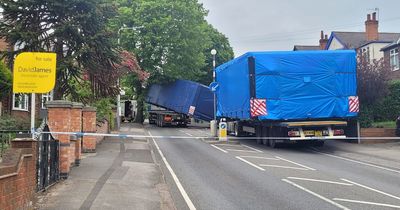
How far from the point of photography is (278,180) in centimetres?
1247

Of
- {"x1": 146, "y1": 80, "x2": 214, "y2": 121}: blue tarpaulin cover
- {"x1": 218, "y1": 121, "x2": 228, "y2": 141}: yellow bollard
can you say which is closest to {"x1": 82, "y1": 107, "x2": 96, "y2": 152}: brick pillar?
{"x1": 218, "y1": 121, "x2": 228, "y2": 141}: yellow bollard

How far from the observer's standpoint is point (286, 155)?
61.6 feet

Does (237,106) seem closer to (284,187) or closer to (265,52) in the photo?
(265,52)

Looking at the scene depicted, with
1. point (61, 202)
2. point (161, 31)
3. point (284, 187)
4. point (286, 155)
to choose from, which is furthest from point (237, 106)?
point (161, 31)

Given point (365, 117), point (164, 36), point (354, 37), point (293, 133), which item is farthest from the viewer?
point (354, 37)

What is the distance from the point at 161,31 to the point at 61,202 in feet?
123

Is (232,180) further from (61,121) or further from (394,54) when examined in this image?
(394,54)

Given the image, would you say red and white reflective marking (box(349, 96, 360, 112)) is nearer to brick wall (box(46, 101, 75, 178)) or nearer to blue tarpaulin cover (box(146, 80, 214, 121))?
brick wall (box(46, 101, 75, 178))

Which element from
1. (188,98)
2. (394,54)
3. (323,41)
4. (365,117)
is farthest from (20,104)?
(323,41)

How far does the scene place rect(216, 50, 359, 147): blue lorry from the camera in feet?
65.6

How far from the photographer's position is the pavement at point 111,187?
358 inches

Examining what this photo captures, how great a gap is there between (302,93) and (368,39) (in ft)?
95.2

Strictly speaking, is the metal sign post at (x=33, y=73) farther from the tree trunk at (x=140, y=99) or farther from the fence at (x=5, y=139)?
the tree trunk at (x=140, y=99)

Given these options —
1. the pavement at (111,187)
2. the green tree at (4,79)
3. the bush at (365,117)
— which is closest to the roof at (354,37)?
the bush at (365,117)
